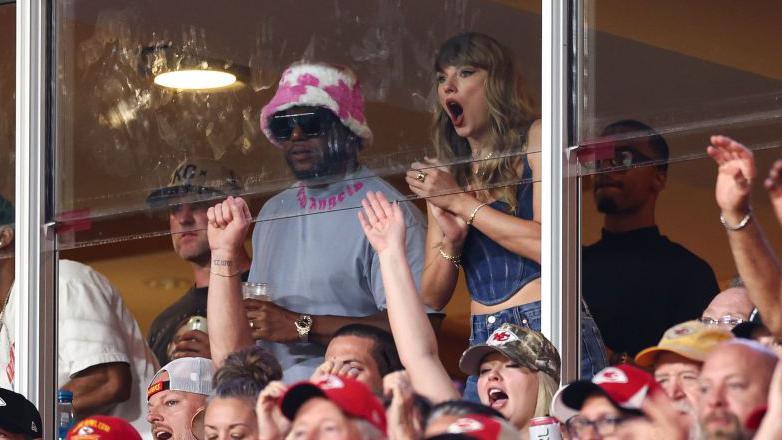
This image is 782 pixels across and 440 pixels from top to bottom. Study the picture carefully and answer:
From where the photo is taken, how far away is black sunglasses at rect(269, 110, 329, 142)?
5137 mm

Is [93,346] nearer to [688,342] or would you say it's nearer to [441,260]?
[441,260]

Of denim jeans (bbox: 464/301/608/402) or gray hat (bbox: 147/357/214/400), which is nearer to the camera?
denim jeans (bbox: 464/301/608/402)

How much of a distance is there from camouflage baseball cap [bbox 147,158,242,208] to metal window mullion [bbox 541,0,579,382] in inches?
46.9

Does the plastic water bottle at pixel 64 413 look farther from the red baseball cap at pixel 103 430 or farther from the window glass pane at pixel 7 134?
the red baseball cap at pixel 103 430

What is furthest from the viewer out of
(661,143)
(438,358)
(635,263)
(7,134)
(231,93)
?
(7,134)

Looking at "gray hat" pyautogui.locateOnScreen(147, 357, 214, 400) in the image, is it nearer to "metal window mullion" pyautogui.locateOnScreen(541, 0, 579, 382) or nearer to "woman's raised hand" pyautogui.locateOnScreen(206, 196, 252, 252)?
"woman's raised hand" pyautogui.locateOnScreen(206, 196, 252, 252)

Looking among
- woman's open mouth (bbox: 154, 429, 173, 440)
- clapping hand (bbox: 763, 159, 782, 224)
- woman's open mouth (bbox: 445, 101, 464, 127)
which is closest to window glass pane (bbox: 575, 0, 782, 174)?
clapping hand (bbox: 763, 159, 782, 224)

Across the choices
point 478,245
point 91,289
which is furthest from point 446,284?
point 91,289

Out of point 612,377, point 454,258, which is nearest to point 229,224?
point 454,258

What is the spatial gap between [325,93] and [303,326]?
0.72 m

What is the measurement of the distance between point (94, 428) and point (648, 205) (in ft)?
5.18

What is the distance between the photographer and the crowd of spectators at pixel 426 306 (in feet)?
12.0

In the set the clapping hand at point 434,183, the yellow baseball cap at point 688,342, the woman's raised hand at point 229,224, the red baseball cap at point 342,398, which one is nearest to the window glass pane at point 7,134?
the woman's raised hand at point 229,224

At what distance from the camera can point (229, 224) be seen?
17.5ft
